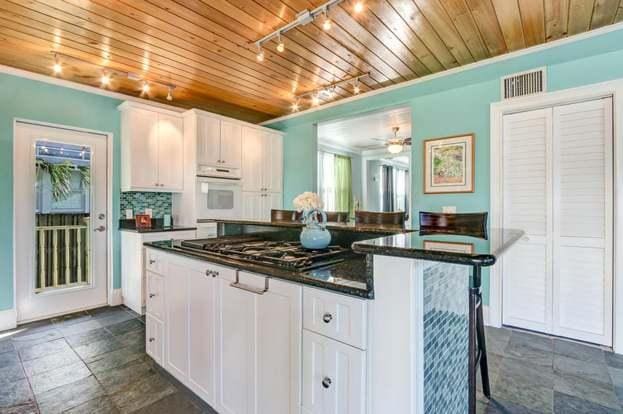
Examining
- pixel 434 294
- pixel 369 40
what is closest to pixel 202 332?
pixel 434 294

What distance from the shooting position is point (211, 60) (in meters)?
2.97

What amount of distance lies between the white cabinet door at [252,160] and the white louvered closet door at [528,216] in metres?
3.15

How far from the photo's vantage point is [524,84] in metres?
2.88

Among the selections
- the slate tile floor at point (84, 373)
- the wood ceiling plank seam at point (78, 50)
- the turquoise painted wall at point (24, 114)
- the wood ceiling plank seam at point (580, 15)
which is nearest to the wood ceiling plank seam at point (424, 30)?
the wood ceiling plank seam at point (580, 15)

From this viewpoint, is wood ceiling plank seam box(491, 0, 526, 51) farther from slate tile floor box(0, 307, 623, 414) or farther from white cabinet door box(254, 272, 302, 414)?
slate tile floor box(0, 307, 623, 414)

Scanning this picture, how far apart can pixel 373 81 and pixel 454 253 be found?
2.97 m

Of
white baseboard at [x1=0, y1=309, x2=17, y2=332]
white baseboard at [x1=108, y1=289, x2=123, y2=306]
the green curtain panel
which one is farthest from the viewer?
the green curtain panel

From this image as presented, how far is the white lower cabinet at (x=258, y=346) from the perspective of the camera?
1307 millimetres

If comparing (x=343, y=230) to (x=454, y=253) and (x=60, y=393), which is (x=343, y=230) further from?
(x=60, y=393)

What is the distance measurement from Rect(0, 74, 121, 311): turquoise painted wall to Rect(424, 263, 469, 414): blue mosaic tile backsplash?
3891mm

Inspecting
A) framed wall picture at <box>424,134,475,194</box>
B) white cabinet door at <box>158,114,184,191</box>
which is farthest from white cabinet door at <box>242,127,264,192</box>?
framed wall picture at <box>424,134,475,194</box>

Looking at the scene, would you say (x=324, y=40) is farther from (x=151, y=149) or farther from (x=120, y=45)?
(x=151, y=149)

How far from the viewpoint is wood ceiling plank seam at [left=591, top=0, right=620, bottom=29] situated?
80.1 inches

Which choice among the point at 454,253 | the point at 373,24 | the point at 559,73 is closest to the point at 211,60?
the point at 373,24
